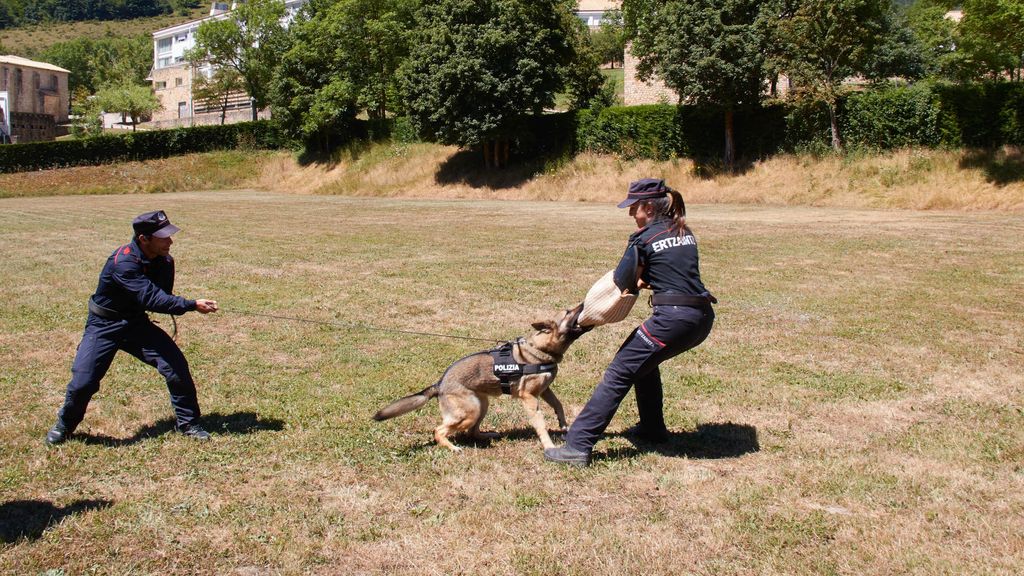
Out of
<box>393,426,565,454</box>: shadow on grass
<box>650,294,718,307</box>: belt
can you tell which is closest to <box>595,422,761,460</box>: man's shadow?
<box>393,426,565,454</box>: shadow on grass

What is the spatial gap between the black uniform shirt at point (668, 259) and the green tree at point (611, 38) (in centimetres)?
4768

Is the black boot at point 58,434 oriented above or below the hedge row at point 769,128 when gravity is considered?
below

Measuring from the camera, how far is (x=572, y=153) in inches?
1708

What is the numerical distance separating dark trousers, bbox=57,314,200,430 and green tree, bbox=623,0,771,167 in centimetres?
3204

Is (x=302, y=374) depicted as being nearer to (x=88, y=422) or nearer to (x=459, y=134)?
(x=88, y=422)

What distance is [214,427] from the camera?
6.96 m

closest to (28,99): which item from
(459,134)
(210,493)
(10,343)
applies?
(459,134)

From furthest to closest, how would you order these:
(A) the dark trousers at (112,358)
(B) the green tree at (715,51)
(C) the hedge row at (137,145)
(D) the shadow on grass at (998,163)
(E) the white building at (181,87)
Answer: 1. (E) the white building at (181,87)
2. (C) the hedge row at (137,145)
3. (B) the green tree at (715,51)
4. (D) the shadow on grass at (998,163)
5. (A) the dark trousers at (112,358)

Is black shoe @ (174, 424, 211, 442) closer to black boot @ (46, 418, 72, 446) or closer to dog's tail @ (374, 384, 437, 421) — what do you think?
black boot @ (46, 418, 72, 446)

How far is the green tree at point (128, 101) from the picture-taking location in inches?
3292

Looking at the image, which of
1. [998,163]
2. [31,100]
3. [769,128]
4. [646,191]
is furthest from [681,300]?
[31,100]

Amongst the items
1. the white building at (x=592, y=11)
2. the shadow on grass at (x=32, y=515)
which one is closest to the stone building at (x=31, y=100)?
the white building at (x=592, y=11)

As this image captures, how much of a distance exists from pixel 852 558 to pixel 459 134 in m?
40.4

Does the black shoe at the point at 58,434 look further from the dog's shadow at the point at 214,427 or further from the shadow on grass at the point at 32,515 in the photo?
the shadow on grass at the point at 32,515
